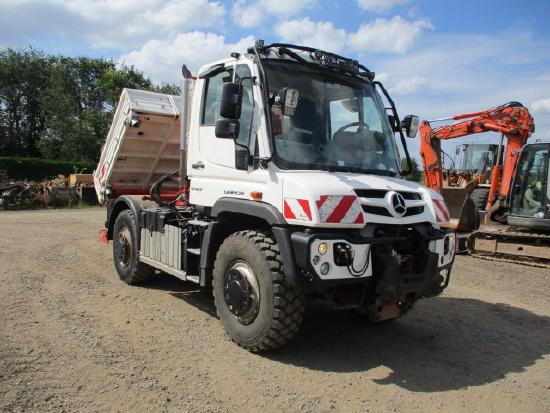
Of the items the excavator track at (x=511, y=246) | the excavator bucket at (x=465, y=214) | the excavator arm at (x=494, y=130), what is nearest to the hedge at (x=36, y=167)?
the excavator arm at (x=494, y=130)

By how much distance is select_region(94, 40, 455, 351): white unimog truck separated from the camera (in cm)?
426

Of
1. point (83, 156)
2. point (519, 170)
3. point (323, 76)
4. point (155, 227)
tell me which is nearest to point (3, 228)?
point (155, 227)

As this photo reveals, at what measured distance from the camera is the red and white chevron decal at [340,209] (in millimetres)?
4156

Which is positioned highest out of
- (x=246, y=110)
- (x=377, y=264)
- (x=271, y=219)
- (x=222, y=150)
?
(x=246, y=110)

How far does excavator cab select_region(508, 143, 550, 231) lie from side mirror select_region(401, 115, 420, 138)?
19.4 feet

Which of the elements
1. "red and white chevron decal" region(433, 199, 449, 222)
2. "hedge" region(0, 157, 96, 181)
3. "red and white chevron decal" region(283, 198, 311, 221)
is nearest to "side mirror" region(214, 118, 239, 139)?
"red and white chevron decal" region(283, 198, 311, 221)

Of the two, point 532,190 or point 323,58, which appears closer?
point 323,58

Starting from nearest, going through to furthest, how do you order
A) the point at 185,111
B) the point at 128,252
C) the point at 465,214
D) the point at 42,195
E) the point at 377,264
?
the point at 377,264 < the point at 185,111 < the point at 128,252 < the point at 465,214 < the point at 42,195

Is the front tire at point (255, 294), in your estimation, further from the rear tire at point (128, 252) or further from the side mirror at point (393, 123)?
the rear tire at point (128, 252)

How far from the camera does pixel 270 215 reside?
4.46 meters

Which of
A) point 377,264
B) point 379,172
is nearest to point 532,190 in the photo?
point 379,172

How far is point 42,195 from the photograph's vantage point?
69.0 feet

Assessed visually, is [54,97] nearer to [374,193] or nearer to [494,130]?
[494,130]

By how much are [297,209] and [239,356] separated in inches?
61.1
